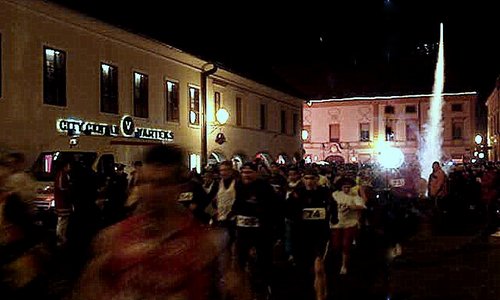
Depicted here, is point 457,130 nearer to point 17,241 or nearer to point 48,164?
point 48,164

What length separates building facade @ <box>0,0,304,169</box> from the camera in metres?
19.0

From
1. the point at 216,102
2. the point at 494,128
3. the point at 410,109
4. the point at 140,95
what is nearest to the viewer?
the point at 140,95

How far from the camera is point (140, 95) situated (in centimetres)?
2602

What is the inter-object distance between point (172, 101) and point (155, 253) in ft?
81.5

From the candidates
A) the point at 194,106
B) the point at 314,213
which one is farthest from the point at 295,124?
the point at 314,213

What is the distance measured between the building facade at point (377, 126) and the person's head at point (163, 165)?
207ft

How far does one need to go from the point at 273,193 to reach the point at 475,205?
15972mm

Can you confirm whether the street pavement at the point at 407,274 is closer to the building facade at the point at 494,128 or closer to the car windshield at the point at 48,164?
the car windshield at the point at 48,164

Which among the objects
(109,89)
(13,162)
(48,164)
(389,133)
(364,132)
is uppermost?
(109,89)

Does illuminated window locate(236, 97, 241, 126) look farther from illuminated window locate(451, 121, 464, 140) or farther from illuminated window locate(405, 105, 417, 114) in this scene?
illuminated window locate(451, 121, 464, 140)

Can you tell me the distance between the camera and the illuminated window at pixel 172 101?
28.1 meters

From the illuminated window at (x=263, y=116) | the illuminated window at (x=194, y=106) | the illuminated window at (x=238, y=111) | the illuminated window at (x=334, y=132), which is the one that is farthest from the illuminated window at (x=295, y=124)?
the illuminated window at (x=334, y=132)

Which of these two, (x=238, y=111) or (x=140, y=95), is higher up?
(x=140, y=95)


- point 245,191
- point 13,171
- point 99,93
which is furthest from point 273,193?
point 99,93
